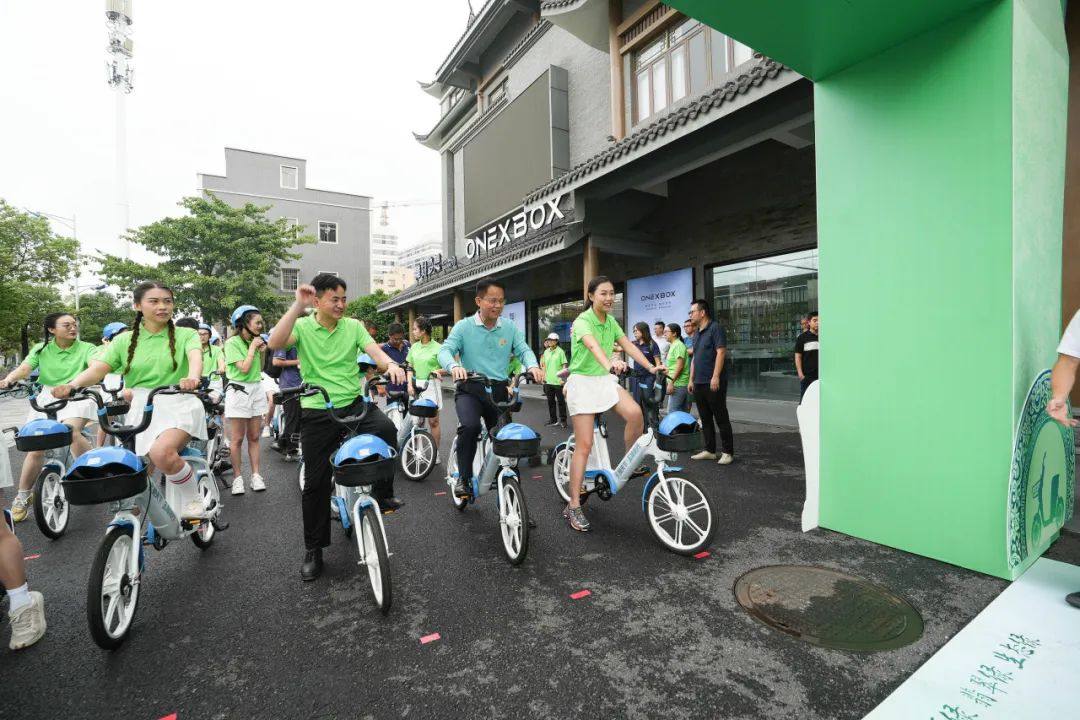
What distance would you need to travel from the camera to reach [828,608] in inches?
111

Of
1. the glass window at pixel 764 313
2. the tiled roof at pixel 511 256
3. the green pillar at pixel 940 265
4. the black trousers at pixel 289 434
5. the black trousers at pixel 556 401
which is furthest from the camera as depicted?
the tiled roof at pixel 511 256

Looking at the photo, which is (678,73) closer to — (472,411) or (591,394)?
(591,394)

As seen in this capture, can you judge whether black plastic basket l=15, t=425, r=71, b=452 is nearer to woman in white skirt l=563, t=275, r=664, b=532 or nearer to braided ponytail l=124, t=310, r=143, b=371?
braided ponytail l=124, t=310, r=143, b=371

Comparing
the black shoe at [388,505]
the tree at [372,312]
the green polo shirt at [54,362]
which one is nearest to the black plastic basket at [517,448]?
the black shoe at [388,505]

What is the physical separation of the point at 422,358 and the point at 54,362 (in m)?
3.77

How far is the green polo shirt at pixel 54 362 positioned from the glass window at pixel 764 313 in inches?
425

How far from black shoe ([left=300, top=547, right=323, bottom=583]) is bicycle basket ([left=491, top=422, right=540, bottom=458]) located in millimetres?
1400

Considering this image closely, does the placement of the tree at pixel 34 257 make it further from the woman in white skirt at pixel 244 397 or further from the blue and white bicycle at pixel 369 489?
the blue and white bicycle at pixel 369 489

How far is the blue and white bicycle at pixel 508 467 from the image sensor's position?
11.3 feet

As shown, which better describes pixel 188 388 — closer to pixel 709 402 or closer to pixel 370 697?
pixel 370 697

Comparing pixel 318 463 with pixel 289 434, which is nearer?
pixel 318 463

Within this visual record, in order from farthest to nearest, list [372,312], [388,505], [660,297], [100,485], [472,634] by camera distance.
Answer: [372,312]
[660,297]
[388,505]
[472,634]
[100,485]

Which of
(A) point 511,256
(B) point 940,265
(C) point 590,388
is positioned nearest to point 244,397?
(C) point 590,388

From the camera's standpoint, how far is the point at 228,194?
39.6m
